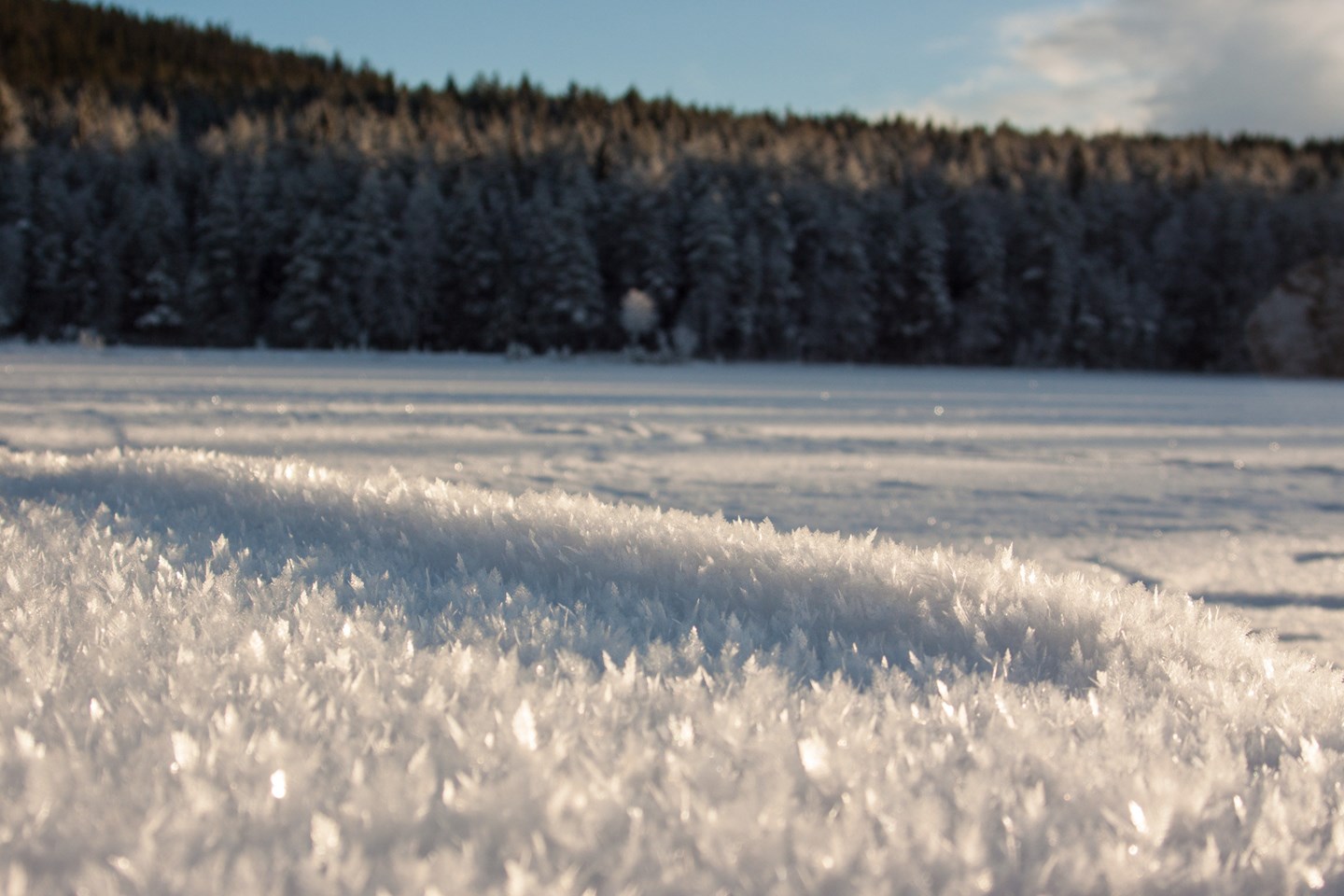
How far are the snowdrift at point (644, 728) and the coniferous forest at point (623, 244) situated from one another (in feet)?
114

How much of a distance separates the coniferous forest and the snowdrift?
114 ft

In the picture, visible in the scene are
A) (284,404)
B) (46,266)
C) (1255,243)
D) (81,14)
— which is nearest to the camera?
(284,404)

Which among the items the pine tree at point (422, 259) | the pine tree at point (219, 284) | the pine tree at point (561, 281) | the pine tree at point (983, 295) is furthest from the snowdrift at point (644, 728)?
the pine tree at point (983, 295)

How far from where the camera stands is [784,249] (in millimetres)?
41094

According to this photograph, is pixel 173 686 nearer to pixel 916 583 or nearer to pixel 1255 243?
pixel 916 583

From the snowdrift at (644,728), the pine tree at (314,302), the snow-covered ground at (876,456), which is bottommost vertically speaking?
the snow-covered ground at (876,456)

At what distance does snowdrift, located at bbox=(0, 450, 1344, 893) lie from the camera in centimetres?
90

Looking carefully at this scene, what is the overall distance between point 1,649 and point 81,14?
427 ft

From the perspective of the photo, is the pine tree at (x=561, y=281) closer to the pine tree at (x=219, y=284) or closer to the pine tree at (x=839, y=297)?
the pine tree at (x=839, y=297)

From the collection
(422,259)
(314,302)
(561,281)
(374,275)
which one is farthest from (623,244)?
(314,302)

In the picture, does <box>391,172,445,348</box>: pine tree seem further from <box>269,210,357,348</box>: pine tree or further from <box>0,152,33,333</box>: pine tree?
<box>0,152,33,333</box>: pine tree

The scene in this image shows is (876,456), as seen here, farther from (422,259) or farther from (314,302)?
(422,259)

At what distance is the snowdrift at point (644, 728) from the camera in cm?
90

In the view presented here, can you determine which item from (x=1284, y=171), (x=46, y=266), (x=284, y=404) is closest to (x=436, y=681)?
(x=284, y=404)
